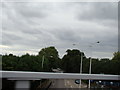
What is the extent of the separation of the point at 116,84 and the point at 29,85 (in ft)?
2.37

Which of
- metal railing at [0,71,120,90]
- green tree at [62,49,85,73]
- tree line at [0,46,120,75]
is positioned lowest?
green tree at [62,49,85,73]

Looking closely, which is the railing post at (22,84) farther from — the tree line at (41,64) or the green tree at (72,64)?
the green tree at (72,64)

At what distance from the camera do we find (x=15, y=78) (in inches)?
44.2

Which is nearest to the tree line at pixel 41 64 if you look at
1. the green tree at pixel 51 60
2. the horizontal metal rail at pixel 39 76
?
the green tree at pixel 51 60

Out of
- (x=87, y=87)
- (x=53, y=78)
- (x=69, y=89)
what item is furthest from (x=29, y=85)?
(x=87, y=87)

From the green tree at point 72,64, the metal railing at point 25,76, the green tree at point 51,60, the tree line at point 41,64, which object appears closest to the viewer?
the metal railing at point 25,76

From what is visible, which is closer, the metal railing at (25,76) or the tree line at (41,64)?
the metal railing at (25,76)

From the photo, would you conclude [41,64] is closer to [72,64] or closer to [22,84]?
[72,64]

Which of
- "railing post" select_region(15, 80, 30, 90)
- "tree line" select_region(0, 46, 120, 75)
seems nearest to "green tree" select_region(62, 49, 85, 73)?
"tree line" select_region(0, 46, 120, 75)

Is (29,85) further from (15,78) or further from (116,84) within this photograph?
(116,84)

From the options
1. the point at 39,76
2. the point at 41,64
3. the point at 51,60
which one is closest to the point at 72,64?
the point at 51,60

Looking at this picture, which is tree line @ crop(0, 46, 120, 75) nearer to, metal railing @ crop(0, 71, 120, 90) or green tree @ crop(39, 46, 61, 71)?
green tree @ crop(39, 46, 61, 71)

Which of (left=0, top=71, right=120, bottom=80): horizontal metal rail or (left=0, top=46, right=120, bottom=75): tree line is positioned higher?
(left=0, top=71, right=120, bottom=80): horizontal metal rail

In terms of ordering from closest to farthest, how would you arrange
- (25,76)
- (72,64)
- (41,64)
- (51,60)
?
1. (25,76)
2. (41,64)
3. (72,64)
4. (51,60)
